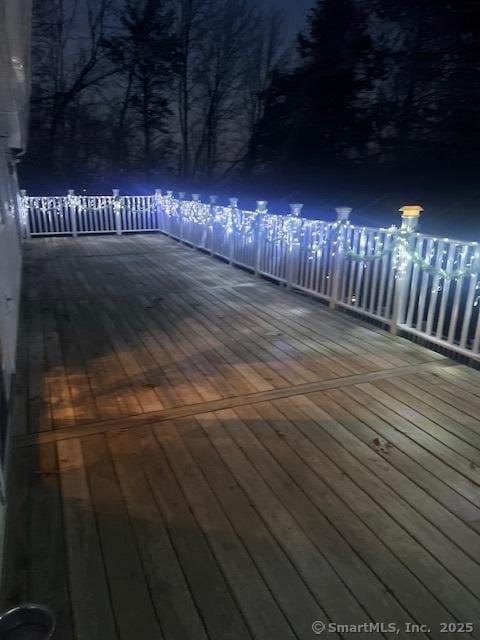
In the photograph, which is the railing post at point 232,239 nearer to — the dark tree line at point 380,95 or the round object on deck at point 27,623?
the dark tree line at point 380,95

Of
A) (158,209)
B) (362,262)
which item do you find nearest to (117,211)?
(158,209)

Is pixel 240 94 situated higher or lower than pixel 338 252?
higher

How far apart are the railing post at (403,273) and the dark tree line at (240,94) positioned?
30.5ft

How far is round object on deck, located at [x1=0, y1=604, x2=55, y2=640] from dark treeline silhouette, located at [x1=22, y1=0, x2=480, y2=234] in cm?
1315

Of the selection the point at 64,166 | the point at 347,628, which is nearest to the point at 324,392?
the point at 347,628

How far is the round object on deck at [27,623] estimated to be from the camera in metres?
1.59

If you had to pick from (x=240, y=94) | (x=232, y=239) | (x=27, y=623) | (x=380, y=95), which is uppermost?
(x=240, y=94)

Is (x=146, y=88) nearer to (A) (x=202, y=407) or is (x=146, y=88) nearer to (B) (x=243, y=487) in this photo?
(A) (x=202, y=407)

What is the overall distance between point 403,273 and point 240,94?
20311 millimetres

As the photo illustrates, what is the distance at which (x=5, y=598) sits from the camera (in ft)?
5.68

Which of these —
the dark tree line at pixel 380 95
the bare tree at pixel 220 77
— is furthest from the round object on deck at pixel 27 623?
the bare tree at pixel 220 77

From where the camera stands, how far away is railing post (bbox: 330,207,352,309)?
5516 mm

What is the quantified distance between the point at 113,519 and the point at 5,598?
52 centimetres

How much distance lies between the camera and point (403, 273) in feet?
15.2
